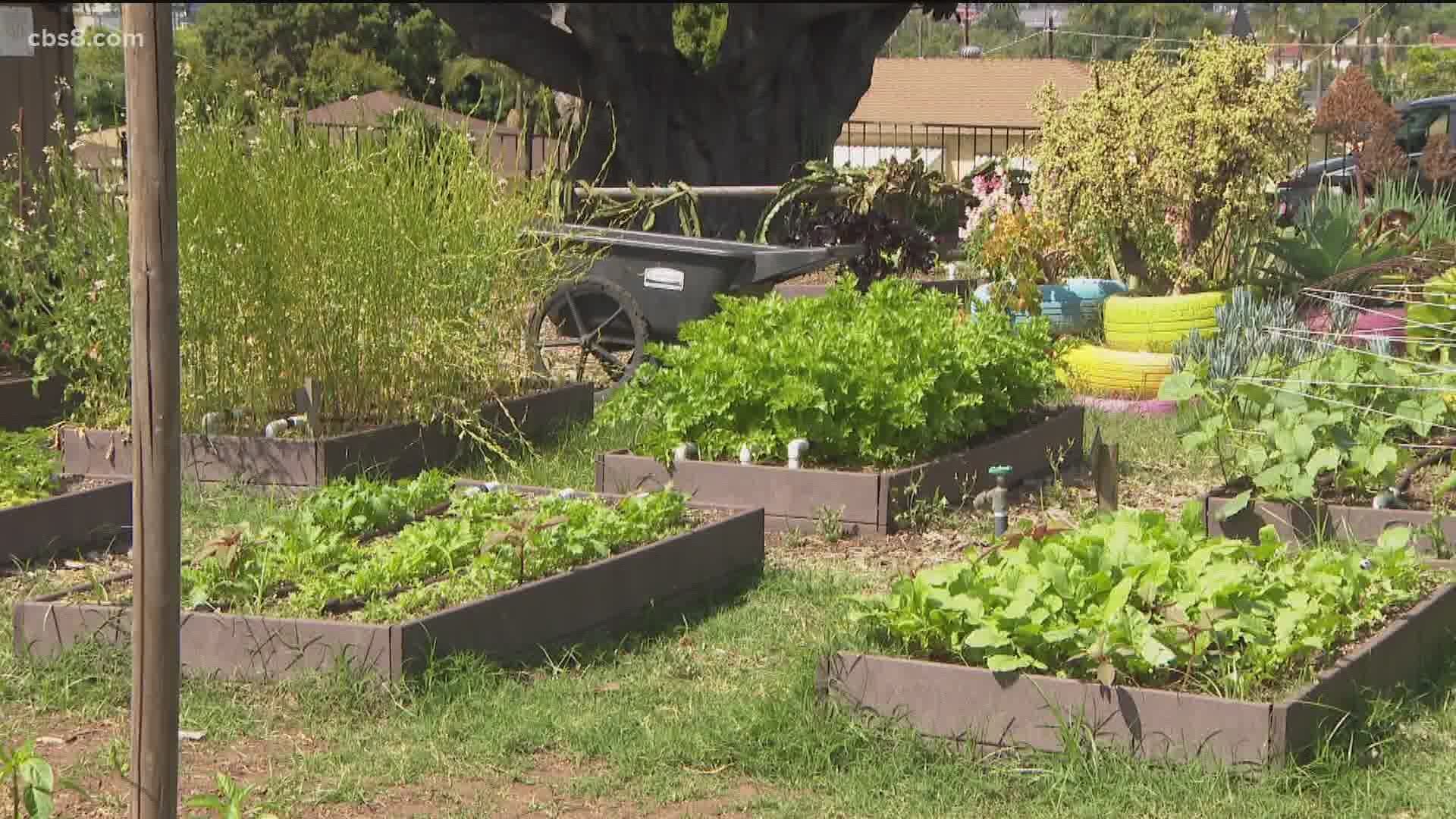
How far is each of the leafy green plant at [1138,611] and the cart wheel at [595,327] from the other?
16.1 feet

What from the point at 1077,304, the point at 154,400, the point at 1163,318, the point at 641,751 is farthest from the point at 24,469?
the point at 1077,304

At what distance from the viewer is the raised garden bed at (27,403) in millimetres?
8703

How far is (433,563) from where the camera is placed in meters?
5.27

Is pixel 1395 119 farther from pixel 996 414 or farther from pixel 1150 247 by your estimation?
pixel 996 414

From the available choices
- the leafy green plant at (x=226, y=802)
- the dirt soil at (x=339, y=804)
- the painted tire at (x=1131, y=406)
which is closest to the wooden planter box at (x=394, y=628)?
the dirt soil at (x=339, y=804)

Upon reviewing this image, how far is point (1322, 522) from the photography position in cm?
587

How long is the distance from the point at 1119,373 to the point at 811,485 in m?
3.60

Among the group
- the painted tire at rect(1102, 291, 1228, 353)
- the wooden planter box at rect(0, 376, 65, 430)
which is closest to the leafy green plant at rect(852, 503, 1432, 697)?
the painted tire at rect(1102, 291, 1228, 353)

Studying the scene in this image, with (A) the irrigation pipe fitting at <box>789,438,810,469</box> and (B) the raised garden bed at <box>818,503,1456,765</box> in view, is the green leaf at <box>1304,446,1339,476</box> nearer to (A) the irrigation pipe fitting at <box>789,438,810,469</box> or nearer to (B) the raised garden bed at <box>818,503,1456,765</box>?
(B) the raised garden bed at <box>818,503,1456,765</box>

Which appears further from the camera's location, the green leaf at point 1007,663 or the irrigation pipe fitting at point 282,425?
the irrigation pipe fitting at point 282,425

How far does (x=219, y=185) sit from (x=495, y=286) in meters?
1.54

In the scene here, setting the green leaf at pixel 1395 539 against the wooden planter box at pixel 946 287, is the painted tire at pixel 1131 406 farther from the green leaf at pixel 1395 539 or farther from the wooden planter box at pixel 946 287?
the green leaf at pixel 1395 539

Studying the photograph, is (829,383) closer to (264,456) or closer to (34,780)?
(264,456)

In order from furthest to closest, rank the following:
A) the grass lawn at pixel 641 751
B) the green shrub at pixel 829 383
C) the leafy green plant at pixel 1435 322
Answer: the leafy green plant at pixel 1435 322
the green shrub at pixel 829 383
the grass lawn at pixel 641 751
